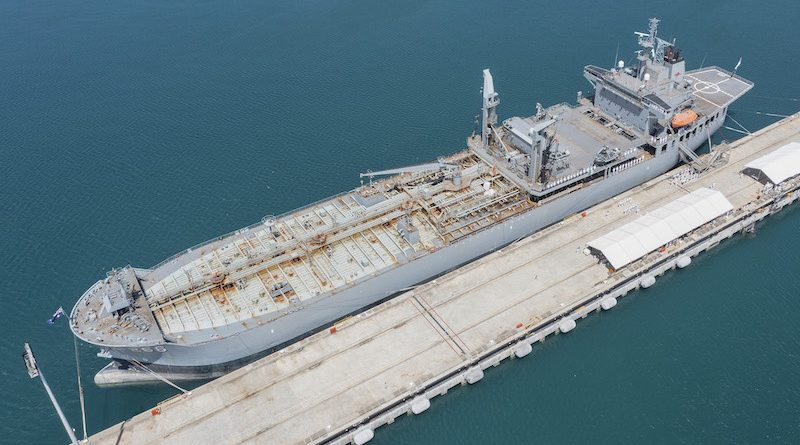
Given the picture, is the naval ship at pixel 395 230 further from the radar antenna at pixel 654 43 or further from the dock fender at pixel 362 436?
the dock fender at pixel 362 436

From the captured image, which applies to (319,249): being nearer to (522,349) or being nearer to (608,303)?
(522,349)

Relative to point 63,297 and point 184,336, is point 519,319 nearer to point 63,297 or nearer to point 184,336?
point 184,336

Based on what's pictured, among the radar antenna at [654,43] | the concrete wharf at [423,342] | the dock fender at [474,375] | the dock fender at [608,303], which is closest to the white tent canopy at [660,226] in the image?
the concrete wharf at [423,342]

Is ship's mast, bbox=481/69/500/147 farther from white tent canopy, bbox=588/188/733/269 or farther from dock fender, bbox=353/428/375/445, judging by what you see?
dock fender, bbox=353/428/375/445

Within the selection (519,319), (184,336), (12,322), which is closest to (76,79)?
(12,322)

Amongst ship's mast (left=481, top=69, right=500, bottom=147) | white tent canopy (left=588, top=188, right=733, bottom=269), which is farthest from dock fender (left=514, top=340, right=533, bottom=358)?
ship's mast (left=481, top=69, right=500, bottom=147)

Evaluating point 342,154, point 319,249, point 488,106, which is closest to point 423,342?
point 319,249

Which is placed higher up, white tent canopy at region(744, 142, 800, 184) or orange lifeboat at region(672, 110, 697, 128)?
orange lifeboat at region(672, 110, 697, 128)
